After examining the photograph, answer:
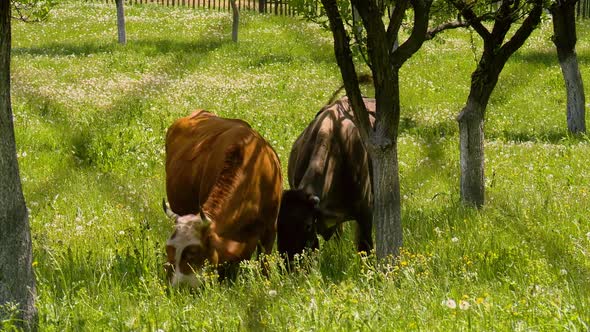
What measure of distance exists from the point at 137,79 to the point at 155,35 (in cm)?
838

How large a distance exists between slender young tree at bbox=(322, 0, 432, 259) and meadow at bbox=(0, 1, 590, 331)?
1.45 feet

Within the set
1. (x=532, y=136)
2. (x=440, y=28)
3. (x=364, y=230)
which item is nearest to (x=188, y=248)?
(x=364, y=230)

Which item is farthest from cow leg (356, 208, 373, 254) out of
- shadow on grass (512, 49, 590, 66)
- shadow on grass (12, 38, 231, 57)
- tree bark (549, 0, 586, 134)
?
shadow on grass (12, 38, 231, 57)

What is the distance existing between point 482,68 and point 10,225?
6137 mm

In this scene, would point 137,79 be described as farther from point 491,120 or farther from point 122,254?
point 122,254

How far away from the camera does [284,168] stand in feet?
43.2

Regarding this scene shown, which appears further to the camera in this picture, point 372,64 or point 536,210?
point 536,210

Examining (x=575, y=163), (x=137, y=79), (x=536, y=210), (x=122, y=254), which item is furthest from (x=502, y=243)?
(x=137, y=79)

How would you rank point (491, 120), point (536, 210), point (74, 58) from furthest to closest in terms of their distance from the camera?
point (74, 58), point (491, 120), point (536, 210)

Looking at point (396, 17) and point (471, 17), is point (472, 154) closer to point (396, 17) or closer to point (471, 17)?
point (471, 17)

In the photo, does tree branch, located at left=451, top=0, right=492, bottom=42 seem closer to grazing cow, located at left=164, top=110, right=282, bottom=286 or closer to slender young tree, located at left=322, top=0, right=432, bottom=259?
slender young tree, located at left=322, top=0, right=432, bottom=259

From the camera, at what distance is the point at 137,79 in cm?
2264

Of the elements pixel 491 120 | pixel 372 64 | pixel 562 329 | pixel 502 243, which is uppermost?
pixel 372 64

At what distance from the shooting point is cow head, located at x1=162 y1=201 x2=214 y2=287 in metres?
6.60
